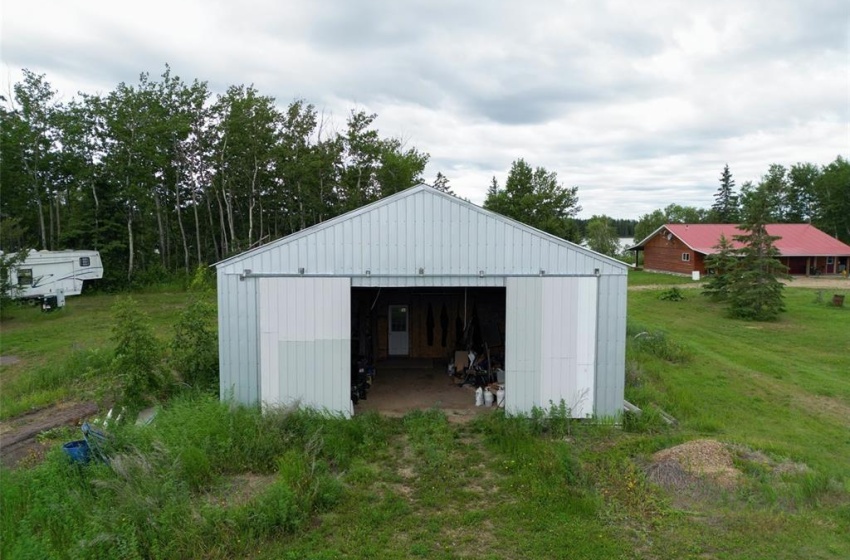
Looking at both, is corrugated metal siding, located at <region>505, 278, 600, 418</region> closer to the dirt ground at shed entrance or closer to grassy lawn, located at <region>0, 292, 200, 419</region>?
the dirt ground at shed entrance

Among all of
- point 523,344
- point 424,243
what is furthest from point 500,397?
point 424,243

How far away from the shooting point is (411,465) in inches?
297

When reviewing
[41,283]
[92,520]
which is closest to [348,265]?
[92,520]

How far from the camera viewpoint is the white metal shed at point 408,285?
9094 millimetres

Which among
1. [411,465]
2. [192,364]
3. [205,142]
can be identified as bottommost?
[411,465]

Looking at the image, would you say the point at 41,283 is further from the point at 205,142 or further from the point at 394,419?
the point at 394,419

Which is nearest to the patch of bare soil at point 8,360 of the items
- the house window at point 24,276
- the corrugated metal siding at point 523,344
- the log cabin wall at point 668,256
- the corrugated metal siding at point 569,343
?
the house window at point 24,276

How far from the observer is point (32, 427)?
8.81 metres

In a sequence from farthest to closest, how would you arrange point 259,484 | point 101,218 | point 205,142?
1. point 205,142
2. point 101,218
3. point 259,484

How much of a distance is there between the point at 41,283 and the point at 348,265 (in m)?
18.8

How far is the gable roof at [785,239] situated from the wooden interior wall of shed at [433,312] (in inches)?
1023

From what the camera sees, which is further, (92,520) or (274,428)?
→ (274,428)

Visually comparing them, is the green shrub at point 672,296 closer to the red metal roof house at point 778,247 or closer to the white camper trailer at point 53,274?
the red metal roof house at point 778,247

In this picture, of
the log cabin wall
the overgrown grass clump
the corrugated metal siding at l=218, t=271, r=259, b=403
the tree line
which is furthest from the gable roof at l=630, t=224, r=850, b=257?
the overgrown grass clump
